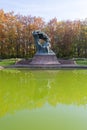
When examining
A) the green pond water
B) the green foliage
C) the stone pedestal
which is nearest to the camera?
the green pond water

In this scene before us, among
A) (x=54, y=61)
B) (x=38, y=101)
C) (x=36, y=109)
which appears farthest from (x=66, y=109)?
(x=54, y=61)

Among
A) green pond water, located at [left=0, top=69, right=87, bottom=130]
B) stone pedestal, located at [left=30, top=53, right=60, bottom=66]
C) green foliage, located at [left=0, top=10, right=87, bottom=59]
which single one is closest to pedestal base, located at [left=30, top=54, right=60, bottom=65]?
stone pedestal, located at [left=30, top=53, right=60, bottom=66]

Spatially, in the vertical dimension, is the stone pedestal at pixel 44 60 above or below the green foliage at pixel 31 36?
below

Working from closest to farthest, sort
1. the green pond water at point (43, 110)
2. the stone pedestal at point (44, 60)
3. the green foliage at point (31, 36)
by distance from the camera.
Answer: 1. the green pond water at point (43, 110)
2. the stone pedestal at point (44, 60)
3. the green foliage at point (31, 36)

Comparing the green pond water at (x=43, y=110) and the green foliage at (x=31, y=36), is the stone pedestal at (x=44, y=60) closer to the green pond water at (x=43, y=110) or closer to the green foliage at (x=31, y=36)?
the green foliage at (x=31, y=36)

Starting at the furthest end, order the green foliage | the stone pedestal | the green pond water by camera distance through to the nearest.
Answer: the green foliage < the stone pedestal < the green pond water

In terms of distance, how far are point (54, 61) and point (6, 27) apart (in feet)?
32.6

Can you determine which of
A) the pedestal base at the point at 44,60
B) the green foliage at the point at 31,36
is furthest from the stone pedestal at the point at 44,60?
the green foliage at the point at 31,36

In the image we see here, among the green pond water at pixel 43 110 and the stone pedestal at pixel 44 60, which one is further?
the stone pedestal at pixel 44 60

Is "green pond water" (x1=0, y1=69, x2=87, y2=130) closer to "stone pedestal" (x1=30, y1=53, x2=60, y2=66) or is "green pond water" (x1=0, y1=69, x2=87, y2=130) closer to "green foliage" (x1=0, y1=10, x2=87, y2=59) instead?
"stone pedestal" (x1=30, y1=53, x2=60, y2=66)

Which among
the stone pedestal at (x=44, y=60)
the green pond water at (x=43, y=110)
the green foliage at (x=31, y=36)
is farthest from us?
the green foliage at (x=31, y=36)

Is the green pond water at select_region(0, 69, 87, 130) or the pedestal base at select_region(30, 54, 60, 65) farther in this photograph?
the pedestal base at select_region(30, 54, 60, 65)

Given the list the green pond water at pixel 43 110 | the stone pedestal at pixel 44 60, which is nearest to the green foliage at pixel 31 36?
the stone pedestal at pixel 44 60

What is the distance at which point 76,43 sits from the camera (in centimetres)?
2978
